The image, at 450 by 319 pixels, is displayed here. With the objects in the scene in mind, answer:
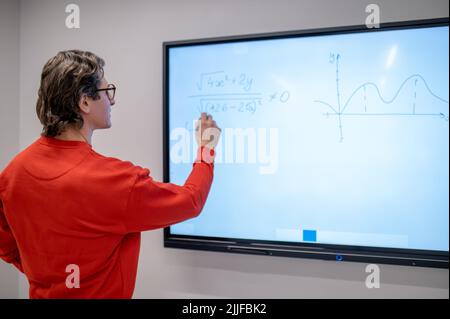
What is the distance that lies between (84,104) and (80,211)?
12.9 inches

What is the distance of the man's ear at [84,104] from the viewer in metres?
1.22

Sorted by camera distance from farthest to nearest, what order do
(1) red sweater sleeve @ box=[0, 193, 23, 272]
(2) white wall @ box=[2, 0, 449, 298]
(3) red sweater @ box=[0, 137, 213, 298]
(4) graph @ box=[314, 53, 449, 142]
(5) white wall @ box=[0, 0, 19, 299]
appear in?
1. (5) white wall @ box=[0, 0, 19, 299]
2. (2) white wall @ box=[2, 0, 449, 298]
3. (4) graph @ box=[314, 53, 449, 142]
4. (1) red sweater sleeve @ box=[0, 193, 23, 272]
5. (3) red sweater @ box=[0, 137, 213, 298]

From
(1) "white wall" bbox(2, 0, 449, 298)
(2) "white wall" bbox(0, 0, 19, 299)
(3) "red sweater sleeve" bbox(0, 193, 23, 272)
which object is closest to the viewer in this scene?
(3) "red sweater sleeve" bbox(0, 193, 23, 272)

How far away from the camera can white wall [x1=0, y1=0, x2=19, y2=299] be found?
2.28m

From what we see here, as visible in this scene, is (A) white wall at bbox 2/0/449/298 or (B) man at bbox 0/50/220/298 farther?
(A) white wall at bbox 2/0/449/298

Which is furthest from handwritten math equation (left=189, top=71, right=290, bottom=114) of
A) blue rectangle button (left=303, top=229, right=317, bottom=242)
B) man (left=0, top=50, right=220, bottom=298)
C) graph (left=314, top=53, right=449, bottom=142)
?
man (left=0, top=50, right=220, bottom=298)

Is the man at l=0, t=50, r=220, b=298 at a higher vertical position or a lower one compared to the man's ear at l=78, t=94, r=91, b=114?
lower

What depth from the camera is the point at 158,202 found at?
1.20 m

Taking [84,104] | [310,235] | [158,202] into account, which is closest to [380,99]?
[310,235]

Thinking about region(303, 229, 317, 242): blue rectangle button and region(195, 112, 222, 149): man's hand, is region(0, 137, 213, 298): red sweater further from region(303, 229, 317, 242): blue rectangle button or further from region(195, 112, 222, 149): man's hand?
region(303, 229, 317, 242): blue rectangle button

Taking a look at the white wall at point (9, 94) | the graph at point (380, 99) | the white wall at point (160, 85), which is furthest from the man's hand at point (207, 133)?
the white wall at point (9, 94)

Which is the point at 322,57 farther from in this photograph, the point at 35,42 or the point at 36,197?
the point at 35,42

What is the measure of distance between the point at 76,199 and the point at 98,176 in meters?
0.09

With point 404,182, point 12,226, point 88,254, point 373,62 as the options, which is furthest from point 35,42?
point 404,182
